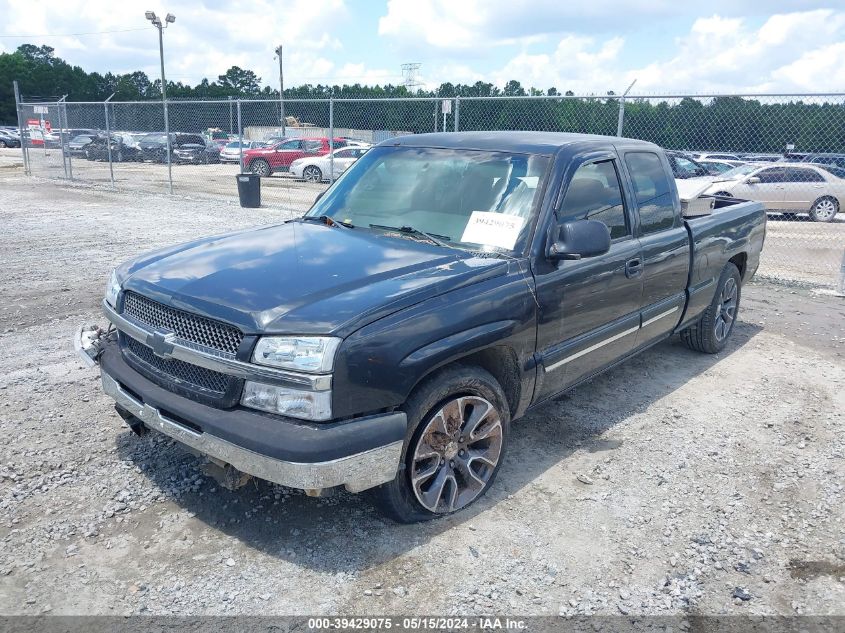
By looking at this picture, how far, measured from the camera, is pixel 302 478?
2.83 meters

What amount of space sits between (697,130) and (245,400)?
44.6 feet

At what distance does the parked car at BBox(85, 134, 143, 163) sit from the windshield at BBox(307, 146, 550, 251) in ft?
94.3

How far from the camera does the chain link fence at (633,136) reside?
12.8 meters

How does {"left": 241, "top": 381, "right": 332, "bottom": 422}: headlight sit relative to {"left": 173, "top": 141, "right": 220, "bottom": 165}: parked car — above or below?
below

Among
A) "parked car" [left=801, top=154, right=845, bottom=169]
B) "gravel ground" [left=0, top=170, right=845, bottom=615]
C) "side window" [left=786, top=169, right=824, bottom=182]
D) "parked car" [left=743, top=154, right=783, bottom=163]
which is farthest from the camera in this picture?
"parked car" [left=743, top=154, right=783, bottom=163]

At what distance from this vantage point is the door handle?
175 inches

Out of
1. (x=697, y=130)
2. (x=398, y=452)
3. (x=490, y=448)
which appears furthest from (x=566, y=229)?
(x=697, y=130)

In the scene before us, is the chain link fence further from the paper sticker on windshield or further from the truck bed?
the paper sticker on windshield

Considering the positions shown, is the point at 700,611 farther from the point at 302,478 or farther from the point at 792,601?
the point at 302,478

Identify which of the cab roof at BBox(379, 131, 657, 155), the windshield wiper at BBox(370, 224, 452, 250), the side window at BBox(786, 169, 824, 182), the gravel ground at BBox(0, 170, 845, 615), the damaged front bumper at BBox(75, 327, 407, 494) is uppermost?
the cab roof at BBox(379, 131, 657, 155)

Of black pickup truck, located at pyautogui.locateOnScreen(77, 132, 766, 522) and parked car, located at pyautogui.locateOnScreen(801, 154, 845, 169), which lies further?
parked car, located at pyautogui.locateOnScreen(801, 154, 845, 169)

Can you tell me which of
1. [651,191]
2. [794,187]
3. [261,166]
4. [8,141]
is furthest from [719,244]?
[8,141]

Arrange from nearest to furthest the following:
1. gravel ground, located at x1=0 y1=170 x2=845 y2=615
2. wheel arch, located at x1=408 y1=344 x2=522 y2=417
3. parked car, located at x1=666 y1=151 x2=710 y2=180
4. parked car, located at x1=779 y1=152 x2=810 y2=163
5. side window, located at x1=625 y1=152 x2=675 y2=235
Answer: gravel ground, located at x1=0 y1=170 x2=845 y2=615 → wheel arch, located at x1=408 y1=344 x2=522 y2=417 → side window, located at x1=625 y1=152 x2=675 y2=235 → parked car, located at x1=666 y1=151 x2=710 y2=180 → parked car, located at x1=779 y1=152 x2=810 y2=163

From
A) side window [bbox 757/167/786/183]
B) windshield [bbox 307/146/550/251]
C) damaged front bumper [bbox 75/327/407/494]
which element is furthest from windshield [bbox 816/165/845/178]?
damaged front bumper [bbox 75/327/407/494]
